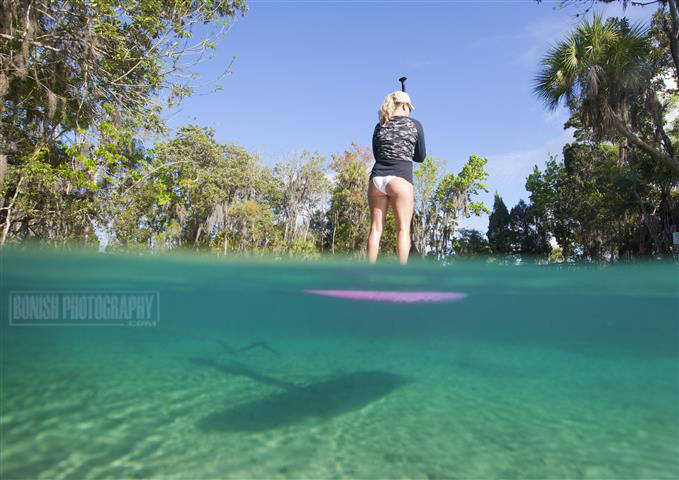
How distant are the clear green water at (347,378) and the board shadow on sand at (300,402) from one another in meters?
0.03

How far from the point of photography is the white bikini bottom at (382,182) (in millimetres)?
4384

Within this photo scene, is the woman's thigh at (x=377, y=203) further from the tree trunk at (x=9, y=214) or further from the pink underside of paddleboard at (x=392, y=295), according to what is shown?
the tree trunk at (x=9, y=214)

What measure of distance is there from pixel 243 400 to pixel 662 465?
13.3 feet

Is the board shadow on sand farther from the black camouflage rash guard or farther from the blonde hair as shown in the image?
the blonde hair

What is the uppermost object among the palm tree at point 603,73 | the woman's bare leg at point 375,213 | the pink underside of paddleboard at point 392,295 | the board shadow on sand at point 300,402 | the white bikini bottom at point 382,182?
the palm tree at point 603,73

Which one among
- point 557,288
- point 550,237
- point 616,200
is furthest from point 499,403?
point 550,237

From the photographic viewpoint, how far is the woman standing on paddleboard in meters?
4.39

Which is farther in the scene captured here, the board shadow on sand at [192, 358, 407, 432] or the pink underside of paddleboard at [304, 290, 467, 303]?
the pink underside of paddleboard at [304, 290, 467, 303]

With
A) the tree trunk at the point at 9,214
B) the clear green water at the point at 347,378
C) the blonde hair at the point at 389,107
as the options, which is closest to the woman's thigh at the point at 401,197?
the blonde hair at the point at 389,107

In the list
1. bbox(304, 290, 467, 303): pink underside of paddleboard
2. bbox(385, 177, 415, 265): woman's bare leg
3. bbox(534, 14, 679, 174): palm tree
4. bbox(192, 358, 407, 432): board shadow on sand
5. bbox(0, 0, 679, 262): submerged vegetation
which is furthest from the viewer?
bbox(534, 14, 679, 174): palm tree

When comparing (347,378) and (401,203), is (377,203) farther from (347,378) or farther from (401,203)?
(347,378)

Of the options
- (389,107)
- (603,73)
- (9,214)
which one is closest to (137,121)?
(9,214)

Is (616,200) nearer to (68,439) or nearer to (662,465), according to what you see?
(662,465)

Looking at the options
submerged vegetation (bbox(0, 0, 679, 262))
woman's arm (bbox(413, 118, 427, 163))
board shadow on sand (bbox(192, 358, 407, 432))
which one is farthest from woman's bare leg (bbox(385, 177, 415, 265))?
submerged vegetation (bbox(0, 0, 679, 262))
